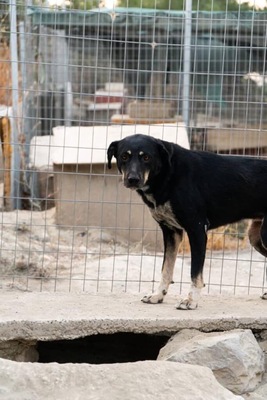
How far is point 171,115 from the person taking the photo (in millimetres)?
12375

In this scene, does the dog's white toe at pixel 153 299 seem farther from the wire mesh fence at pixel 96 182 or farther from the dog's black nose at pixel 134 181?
the dog's black nose at pixel 134 181

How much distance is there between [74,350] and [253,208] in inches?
66.3

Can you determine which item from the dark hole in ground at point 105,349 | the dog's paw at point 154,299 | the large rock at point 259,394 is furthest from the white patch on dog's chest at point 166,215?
the large rock at point 259,394

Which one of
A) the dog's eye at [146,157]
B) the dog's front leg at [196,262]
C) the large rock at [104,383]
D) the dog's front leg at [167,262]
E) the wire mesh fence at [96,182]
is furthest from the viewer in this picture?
the wire mesh fence at [96,182]

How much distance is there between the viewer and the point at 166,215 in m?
5.67

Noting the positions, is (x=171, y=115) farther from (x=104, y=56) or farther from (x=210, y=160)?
(x=210, y=160)

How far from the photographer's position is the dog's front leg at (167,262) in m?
5.87

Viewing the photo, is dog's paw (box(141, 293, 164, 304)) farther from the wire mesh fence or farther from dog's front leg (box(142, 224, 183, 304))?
the wire mesh fence

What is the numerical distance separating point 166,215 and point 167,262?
1.32 ft

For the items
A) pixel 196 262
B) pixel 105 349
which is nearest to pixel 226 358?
pixel 196 262

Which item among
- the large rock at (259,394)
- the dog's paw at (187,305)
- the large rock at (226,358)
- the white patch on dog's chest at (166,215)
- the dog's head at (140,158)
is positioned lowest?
the large rock at (259,394)

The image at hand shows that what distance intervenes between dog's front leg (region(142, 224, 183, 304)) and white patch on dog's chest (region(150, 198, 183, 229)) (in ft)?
0.28

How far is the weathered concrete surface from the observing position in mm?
5195

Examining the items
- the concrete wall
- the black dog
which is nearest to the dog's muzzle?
the black dog
